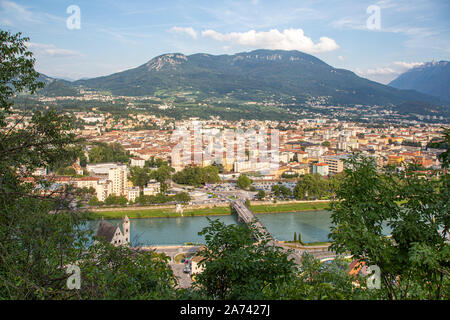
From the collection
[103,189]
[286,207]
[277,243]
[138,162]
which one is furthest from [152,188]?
[277,243]

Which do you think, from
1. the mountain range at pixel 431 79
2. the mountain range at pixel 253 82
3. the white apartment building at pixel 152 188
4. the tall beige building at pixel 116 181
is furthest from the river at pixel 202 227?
the mountain range at pixel 431 79

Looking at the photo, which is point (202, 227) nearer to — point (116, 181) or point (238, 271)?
point (116, 181)

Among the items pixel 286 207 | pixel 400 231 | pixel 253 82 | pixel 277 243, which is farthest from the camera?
pixel 253 82

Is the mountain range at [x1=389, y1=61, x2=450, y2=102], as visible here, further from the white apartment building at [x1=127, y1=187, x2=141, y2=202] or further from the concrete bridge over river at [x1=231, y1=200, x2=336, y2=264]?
the white apartment building at [x1=127, y1=187, x2=141, y2=202]

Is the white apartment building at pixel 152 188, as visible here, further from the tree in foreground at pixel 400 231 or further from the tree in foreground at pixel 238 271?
the tree in foreground at pixel 400 231
